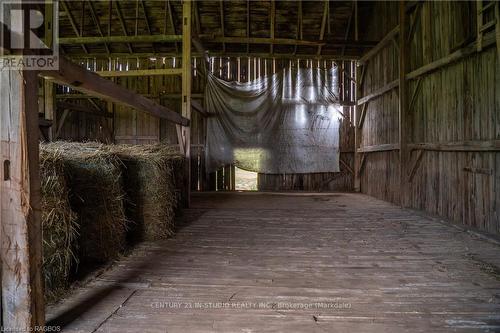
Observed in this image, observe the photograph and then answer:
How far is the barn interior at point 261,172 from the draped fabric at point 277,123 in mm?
42

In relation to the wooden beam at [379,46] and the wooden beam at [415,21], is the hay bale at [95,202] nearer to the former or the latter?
the wooden beam at [415,21]

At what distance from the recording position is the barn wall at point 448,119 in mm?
4083

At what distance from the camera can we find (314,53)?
31.1 ft

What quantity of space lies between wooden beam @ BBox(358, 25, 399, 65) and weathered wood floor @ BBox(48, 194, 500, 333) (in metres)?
4.30

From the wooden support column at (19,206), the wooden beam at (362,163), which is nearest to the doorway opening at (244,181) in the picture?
the wooden beam at (362,163)

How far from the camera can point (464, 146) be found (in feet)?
14.7

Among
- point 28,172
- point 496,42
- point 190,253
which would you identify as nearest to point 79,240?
point 190,253

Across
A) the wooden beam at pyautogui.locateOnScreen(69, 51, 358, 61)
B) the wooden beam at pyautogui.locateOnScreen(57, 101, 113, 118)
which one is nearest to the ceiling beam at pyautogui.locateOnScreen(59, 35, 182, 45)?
the wooden beam at pyautogui.locateOnScreen(57, 101, 113, 118)

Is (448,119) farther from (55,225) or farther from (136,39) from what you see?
(136,39)

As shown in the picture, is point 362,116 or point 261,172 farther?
point 261,172

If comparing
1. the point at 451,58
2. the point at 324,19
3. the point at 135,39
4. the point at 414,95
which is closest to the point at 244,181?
the point at 324,19

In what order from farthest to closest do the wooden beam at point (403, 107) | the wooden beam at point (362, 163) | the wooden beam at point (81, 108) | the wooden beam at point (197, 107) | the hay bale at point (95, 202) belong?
the wooden beam at point (362, 163) → the wooden beam at point (81, 108) → the wooden beam at point (197, 107) → the wooden beam at point (403, 107) → the hay bale at point (95, 202)

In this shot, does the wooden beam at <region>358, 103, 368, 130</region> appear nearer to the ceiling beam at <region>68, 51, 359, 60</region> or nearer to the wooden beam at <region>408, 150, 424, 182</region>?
the ceiling beam at <region>68, 51, 359, 60</region>

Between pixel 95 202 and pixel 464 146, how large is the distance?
4509 millimetres
